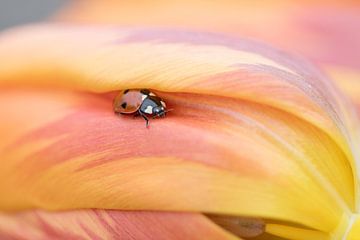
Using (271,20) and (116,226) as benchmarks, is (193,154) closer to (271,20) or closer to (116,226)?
(116,226)

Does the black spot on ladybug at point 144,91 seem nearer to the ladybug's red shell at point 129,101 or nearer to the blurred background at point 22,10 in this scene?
the ladybug's red shell at point 129,101

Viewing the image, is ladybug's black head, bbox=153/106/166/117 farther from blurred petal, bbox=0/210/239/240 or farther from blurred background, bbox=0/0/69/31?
blurred background, bbox=0/0/69/31

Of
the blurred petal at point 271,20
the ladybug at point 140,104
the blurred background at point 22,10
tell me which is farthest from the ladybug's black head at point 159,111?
the blurred background at point 22,10

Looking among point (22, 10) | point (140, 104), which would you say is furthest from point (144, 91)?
point (22, 10)

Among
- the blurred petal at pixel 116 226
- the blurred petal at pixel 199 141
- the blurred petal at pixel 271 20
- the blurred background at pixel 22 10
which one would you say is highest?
the blurred background at pixel 22 10

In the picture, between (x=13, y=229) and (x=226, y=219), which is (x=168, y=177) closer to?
(x=226, y=219)

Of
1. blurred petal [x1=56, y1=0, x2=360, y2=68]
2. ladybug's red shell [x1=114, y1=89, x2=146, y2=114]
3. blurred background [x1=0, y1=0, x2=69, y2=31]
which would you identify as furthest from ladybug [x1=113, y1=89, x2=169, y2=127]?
blurred background [x1=0, y1=0, x2=69, y2=31]
